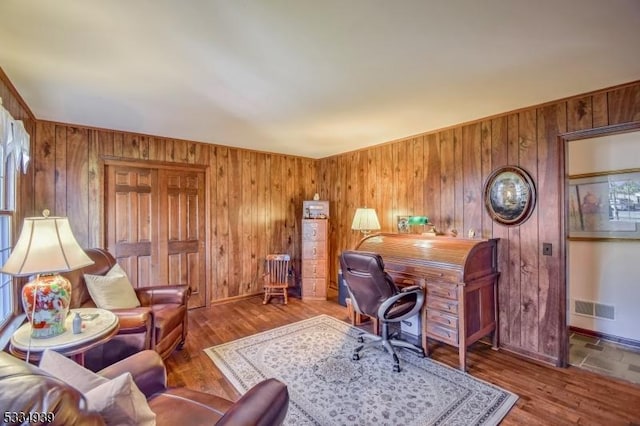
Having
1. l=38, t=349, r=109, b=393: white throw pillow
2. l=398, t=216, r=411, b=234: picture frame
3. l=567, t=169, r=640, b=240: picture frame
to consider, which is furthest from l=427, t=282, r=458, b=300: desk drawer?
l=38, t=349, r=109, b=393: white throw pillow

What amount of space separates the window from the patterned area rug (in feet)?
5.47

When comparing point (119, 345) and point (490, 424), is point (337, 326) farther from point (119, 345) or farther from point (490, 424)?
point (119, 345)

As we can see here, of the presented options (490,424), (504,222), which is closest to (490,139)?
(504,222)

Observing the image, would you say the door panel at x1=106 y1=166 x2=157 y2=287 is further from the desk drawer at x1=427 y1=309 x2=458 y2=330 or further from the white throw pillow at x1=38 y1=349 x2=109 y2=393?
the desk drawer at x1=427 y1=309 x2=458 y2=330

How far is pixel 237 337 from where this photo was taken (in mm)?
3191

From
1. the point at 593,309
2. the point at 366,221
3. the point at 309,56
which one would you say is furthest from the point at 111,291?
the point at 593,309

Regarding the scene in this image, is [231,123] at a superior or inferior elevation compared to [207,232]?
superior

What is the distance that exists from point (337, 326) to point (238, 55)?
9.54 feet

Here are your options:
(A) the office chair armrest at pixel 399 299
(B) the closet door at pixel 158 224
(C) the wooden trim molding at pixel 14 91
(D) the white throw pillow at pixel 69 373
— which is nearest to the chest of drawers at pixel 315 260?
(B) the closet door at pixel 158 224

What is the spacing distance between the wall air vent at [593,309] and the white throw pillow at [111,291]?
4.66m

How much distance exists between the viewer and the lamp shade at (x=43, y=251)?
5.18ft

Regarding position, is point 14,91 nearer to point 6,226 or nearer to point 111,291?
point 6,226

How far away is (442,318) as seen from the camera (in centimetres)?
269

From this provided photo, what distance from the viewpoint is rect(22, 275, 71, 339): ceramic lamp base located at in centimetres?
167
